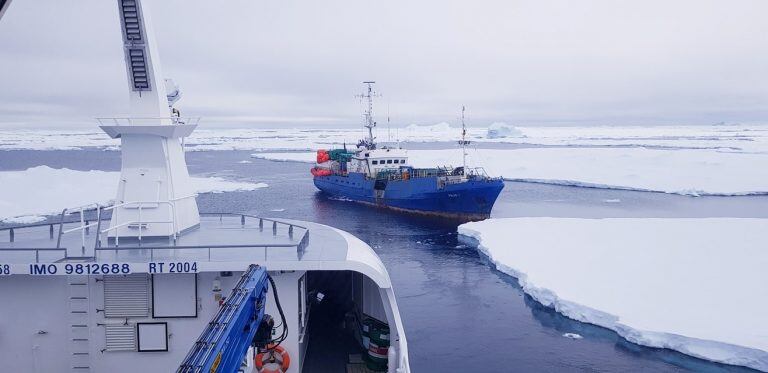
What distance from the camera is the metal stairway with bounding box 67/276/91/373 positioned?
29.4 feet

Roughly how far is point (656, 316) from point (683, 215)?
23189mm

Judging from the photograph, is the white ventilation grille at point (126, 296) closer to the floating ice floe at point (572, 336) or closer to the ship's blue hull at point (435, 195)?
the floating ice floe at point (572, 336)

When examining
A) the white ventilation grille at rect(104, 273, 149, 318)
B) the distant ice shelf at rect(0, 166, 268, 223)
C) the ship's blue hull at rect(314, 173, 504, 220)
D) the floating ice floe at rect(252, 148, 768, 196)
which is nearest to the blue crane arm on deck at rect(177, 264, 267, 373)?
the white ventilation grille at rect(104, 273, 149, 318)

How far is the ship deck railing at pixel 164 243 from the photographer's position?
8914mm

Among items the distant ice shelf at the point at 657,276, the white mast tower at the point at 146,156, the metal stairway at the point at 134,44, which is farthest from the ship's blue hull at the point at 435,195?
the metal stairway at the point at 134,44

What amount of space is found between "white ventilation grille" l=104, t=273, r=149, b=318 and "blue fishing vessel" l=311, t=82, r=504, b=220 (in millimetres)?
27461

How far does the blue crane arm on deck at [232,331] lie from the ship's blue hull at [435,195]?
28980mm

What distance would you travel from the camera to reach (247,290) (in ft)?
21.3

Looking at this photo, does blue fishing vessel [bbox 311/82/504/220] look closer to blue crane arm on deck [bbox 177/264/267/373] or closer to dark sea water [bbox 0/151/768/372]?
dark sea water [bbox 0/151/768/372]

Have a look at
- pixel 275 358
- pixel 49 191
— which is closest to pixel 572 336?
pixel 275 358

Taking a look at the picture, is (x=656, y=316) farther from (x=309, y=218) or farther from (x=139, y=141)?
(x=309, y=218)

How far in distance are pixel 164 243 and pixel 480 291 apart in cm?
1346

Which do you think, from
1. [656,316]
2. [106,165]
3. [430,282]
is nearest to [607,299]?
[656,316]

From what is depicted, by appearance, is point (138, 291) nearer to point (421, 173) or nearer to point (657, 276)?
point (657, 276)
